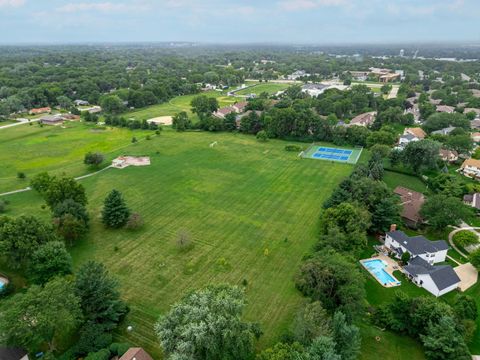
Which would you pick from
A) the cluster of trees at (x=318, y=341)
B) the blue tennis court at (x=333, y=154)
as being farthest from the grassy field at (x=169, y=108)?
the cluster of trees at (x=318, y=341)

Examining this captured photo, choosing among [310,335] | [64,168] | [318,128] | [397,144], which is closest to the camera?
[310,335]

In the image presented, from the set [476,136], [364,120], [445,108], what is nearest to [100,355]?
[364,120]

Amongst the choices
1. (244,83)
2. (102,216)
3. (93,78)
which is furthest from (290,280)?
(244,83)

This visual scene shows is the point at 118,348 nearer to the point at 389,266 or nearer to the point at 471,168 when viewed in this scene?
the point at 389,266

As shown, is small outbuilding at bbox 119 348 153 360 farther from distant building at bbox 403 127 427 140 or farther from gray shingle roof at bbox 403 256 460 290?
distant building at bbox 403 127 427 140

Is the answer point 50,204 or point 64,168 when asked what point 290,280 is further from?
point 64,168
